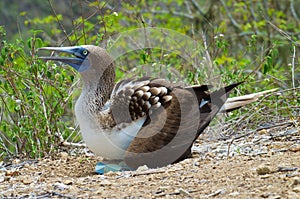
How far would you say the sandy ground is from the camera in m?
4.29

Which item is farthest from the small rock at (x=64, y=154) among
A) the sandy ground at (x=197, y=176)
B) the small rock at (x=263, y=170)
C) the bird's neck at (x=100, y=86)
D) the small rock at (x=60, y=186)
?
the small rock at (x=263, y=170)

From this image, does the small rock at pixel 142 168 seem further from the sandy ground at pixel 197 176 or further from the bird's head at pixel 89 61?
the bird's head at pixel 89 61

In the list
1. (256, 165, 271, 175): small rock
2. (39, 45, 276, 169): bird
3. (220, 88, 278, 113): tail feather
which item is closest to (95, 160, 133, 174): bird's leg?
(39, 45, 276, 169): bird

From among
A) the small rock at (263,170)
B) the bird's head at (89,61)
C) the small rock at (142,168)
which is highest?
the bird's head at (89,61)

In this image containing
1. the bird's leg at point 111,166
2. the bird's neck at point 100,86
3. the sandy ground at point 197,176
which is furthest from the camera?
the bird's neck at point 100,86

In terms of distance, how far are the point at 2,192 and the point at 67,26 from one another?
1125 centimetres

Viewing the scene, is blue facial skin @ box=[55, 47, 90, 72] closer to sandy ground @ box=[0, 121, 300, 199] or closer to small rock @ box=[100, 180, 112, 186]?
sandy ground @ box=[0, 121, 300, 199]

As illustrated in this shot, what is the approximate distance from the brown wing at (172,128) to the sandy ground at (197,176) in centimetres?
26

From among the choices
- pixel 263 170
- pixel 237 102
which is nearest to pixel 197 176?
pixel 263 170

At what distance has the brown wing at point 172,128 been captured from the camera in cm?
580

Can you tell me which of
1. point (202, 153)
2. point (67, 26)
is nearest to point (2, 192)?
point (202, 153)

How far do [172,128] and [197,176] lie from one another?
1211 millimetres

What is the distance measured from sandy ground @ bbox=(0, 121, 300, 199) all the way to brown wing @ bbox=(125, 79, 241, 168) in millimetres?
259

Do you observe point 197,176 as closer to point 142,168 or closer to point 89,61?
point 142,168
